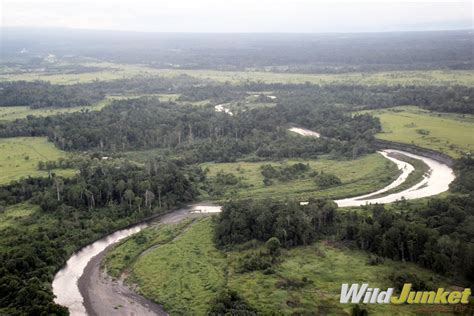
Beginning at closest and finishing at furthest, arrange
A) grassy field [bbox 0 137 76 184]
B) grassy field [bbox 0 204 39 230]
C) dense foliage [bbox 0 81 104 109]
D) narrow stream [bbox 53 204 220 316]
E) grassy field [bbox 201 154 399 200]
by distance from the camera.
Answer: narrow stream [bbox 53 204 220 316]
grassy field [bbox 0 204 39 230]
grassy field [bbox 201 154 399 200]
grassy field [bbox 0 137 76 184]
dense foliage [bbox 0 81 104 109]

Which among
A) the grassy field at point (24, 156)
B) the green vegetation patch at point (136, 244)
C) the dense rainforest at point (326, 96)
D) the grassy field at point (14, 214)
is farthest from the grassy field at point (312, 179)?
the dense rainforest at point (326, 96)

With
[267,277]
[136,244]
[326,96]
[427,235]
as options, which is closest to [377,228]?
[427,235]

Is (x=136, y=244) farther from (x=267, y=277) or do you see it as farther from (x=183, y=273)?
(x=267, y=277)

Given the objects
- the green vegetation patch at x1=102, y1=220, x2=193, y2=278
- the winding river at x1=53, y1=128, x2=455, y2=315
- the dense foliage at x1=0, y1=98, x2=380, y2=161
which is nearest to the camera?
the winding river at x1=53, y1=128, x2=455, y2=315

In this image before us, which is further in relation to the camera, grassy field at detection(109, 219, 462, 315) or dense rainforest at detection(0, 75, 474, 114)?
dense rainforest at detection(0, 75, 474, 114)

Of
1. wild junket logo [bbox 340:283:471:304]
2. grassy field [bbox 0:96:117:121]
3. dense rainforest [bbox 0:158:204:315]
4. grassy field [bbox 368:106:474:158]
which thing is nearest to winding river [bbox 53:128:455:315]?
dense rainforest [bbox 0:158:204:315]

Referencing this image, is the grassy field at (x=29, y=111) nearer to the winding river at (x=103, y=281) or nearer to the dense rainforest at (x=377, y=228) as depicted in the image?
the winding river at (x=103, y=281)

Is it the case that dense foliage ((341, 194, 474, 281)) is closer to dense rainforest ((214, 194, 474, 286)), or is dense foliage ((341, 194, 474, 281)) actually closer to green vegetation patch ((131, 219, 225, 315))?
dense rainforest ((214, 194, 474, 286))

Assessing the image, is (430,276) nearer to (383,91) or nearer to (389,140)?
(389,140)
